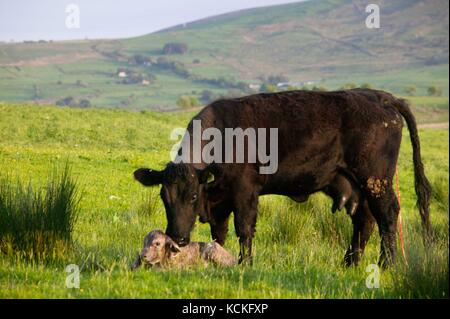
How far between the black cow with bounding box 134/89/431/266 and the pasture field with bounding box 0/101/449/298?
0.54 metres

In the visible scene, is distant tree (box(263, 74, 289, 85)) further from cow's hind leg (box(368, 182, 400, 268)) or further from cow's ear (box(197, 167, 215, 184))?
cow's ear (box(197, 167, 215, 184))

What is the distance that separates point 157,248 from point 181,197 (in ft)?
2.28

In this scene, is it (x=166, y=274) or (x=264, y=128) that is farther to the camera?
(x=264, y=128)

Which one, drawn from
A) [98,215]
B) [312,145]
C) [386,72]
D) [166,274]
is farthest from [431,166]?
[386,72]

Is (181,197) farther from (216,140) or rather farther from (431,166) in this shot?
(431,166)

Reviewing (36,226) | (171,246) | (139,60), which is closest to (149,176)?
(171,246)

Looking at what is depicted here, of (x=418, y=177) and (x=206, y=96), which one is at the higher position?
(x=418, y=177)

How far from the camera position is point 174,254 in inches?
334

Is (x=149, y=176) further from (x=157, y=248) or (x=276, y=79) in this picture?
(x=276, y=79)

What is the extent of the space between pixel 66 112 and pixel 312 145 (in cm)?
1974

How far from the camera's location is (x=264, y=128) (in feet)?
31.0

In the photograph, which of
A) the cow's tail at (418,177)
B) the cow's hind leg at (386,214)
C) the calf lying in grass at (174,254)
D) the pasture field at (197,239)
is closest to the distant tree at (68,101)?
the pasture field at (197,239)

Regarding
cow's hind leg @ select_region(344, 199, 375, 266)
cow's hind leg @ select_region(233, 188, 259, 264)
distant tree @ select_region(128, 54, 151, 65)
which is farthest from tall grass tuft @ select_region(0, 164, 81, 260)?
distant tree @ select_region(128, 54, 151, 65)
